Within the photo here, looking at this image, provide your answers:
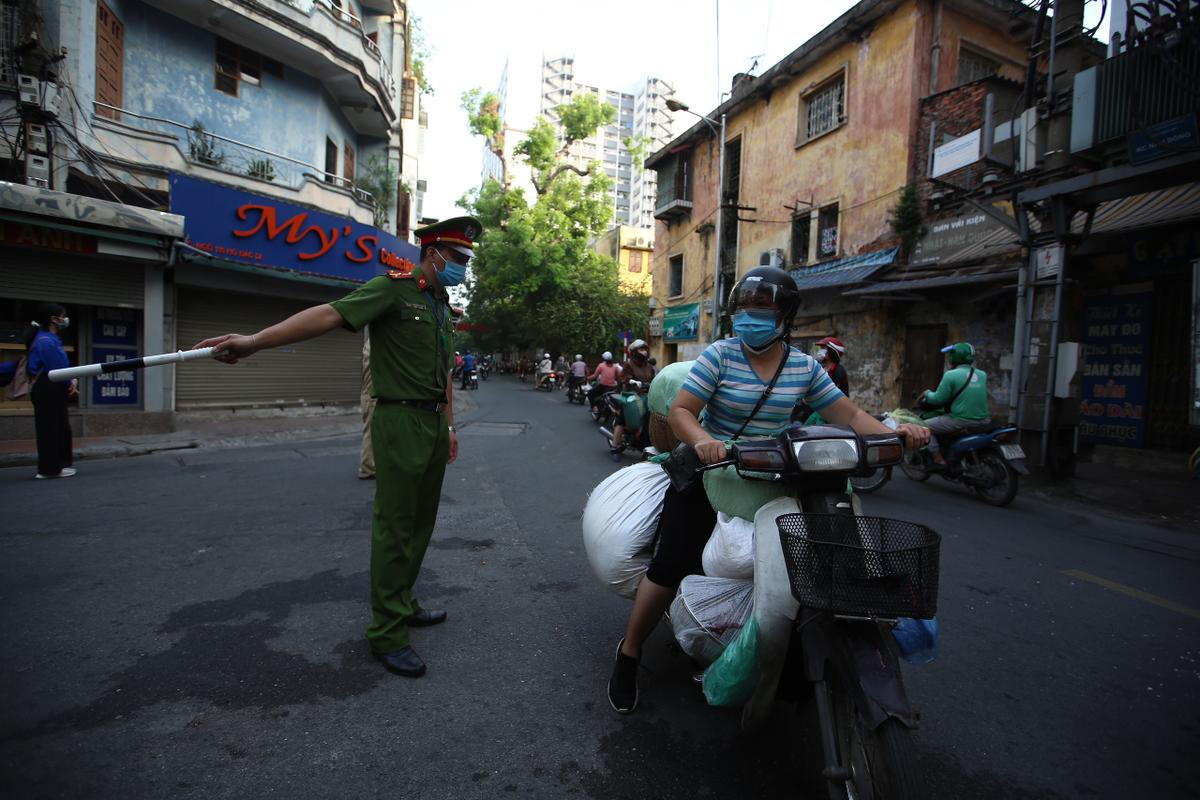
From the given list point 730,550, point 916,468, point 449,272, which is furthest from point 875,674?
point 916,468

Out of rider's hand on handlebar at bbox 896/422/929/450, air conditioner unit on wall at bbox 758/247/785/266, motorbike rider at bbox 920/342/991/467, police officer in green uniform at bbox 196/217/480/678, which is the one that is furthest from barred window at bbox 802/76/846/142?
rider's hand on handlebar at bbox 896/422/929/450

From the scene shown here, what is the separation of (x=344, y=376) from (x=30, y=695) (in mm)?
12965

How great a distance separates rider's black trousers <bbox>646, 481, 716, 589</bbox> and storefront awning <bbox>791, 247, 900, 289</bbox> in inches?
475

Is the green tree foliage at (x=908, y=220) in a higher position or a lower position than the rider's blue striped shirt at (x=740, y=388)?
higher

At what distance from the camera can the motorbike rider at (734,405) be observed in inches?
83.2

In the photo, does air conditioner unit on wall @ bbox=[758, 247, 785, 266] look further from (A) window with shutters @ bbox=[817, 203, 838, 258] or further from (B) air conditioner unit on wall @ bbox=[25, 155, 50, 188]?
(B) air conditioner unit on wall @ bbox=[25, 155, 50, 188]

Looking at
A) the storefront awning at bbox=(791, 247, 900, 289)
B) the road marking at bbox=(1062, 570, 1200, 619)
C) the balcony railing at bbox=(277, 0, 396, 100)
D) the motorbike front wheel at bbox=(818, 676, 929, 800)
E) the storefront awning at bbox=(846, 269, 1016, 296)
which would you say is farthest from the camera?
the storefront awning at bbox=(791, 247, 900, 289)

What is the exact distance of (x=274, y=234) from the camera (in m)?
12.0

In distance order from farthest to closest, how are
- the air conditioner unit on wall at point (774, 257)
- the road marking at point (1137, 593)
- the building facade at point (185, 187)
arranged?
1. the air conditioner unit on wall at point (774, 257)
2. the building facade at point (185, 187)
3. the road marking at point (1137, 593)

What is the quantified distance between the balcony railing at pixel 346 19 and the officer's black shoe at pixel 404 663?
→ 45.4ft

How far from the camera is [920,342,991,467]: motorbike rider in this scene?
6.76 meters

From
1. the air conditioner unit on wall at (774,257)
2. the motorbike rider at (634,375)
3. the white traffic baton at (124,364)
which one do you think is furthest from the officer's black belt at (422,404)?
the air conditioner unit on wall at (774,257)

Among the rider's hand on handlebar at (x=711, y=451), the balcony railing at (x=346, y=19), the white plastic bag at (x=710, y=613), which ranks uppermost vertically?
the balcony railing at (x=346, y=19)

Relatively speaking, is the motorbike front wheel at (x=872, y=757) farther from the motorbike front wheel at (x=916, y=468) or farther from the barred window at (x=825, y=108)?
the barred window at (x=825, y=108)
